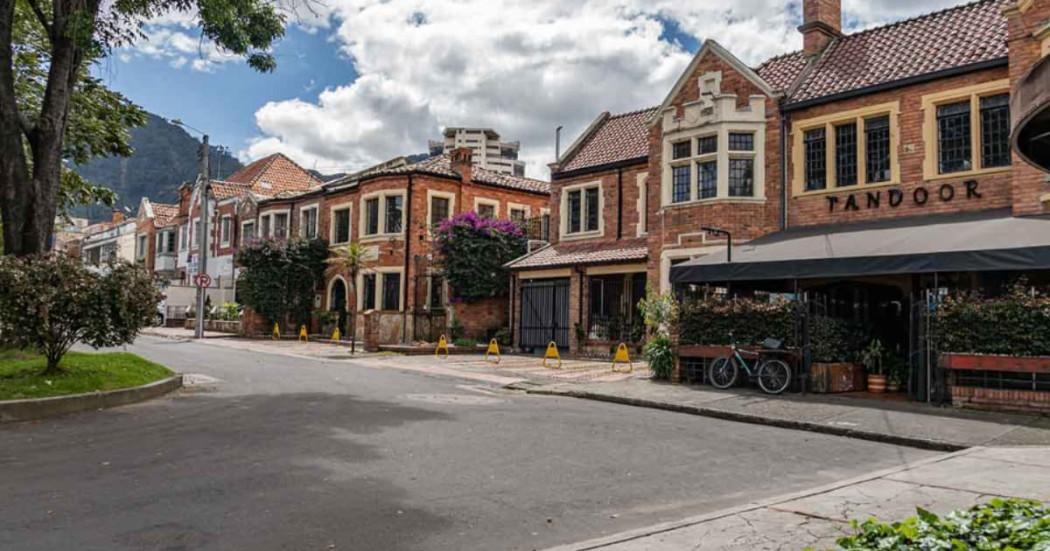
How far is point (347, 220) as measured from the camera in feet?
113

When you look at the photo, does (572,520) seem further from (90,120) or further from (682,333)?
(90,120)

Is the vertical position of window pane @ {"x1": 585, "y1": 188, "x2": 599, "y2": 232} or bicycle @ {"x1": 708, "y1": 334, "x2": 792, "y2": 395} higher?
window pane @ {"x1": 585, "y1": 188, "x2": 599, "y2": 232}

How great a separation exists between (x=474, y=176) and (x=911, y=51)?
19.3 m

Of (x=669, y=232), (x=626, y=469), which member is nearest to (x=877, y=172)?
(x=669, y=232)

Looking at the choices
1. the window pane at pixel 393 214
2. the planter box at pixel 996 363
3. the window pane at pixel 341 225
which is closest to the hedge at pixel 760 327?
the planter box at pixel 996 363

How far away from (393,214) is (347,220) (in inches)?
144

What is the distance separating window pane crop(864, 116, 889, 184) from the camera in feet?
55.3

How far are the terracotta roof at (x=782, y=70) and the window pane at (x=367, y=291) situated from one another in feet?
60.3

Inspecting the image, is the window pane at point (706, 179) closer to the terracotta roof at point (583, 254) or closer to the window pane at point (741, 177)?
the window pane at point (741, 177)

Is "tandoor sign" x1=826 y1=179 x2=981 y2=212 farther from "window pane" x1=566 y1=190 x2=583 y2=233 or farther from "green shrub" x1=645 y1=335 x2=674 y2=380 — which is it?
"window pane" x1=566 y1=190 x2=583 y2=233

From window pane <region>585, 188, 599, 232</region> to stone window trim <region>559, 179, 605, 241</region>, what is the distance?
11 centimetres

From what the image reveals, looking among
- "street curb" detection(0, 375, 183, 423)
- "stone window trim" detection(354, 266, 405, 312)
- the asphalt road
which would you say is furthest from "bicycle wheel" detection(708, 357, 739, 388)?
"stone window trim" detection(354, 266, 405, 312)

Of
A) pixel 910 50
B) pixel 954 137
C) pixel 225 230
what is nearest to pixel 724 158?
pixel 910 50

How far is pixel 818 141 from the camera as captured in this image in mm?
18047
